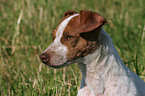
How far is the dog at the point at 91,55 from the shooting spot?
9.57ft

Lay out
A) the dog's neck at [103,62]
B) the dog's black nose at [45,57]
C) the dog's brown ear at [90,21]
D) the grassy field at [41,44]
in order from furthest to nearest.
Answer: the grassy field at [41,44], the dog's neck at [103,62], the dog's black nose at [45,57], the dog's brown ear at [90,21]

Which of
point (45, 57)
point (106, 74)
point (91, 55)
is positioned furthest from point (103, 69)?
point (45, 57)

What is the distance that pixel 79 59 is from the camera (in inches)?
119

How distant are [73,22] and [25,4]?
13.6 feet

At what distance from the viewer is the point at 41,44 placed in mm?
5316

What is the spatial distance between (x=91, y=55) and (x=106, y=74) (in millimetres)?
321

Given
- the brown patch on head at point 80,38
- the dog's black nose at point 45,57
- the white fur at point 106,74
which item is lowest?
the white fur at point 106,74

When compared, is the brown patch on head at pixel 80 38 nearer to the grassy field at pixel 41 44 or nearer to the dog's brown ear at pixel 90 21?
the dog's brown ear at pixel 90 21

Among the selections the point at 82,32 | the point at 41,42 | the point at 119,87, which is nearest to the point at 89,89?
the point at 119,87

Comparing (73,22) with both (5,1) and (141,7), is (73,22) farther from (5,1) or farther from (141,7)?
(5,1)

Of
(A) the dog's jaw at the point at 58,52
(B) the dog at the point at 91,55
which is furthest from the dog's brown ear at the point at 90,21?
(A) the dog's jaw at the point at 58,52

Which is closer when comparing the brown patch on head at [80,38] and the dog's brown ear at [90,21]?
the dog's brown ear at [90,21]

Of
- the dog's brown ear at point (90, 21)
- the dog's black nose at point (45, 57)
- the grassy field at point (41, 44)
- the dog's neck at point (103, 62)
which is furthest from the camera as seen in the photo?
Answer: the grassy field at point (41, 44)

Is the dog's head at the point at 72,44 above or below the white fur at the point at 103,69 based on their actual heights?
above
